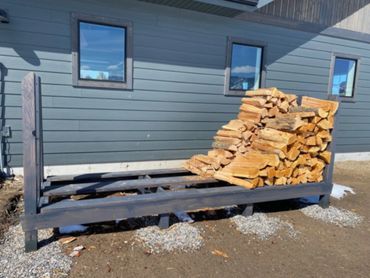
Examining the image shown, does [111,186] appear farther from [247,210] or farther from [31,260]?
[247,210]

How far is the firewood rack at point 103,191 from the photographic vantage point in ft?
7.87

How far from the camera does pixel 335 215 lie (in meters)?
3.82

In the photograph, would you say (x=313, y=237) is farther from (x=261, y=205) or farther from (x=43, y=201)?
(x=43, y=201)

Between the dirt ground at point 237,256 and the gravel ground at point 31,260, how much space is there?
0.11 metres

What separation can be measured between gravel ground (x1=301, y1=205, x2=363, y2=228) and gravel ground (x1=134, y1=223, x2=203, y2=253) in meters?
1.76

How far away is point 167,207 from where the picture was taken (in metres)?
3.01

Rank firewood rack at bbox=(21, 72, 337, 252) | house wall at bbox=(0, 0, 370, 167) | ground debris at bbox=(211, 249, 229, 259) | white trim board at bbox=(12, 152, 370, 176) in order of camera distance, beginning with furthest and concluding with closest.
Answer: white trim board at bbox=(12, 152, 370, 176)
house wall at bbox=(0, 0, 370, 167)
ground debris at bbox=(211, 249, 229, 259)
firewood rack at bbox=(21, 72, 337, 252)

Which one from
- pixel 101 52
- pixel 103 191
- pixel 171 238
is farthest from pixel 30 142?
pixel 101 52

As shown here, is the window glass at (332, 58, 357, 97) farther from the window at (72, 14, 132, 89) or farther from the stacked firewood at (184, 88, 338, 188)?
the window at (72, 14, 132, 89)

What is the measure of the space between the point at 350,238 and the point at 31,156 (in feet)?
11.4

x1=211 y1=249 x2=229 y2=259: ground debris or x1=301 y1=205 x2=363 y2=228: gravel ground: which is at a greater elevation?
x1=301 y1=205 x2=363 y2=228: gravel ground

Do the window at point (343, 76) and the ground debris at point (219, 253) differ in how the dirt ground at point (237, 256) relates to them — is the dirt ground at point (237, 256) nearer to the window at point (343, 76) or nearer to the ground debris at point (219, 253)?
the ground debris at point (219, 253)

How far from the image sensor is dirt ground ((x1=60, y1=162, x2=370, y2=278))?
8.00 feet

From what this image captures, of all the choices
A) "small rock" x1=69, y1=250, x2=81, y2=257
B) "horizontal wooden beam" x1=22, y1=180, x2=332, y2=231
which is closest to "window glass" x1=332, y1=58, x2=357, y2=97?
"horizontal wooden beam" x1=22, y1=180, x2=332, y2=231
